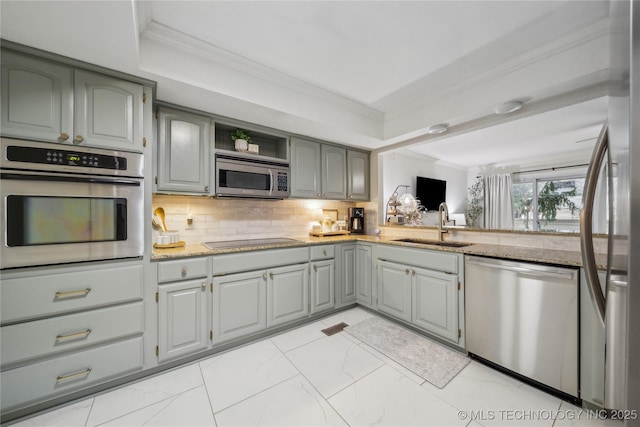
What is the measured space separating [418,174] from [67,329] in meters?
4.83

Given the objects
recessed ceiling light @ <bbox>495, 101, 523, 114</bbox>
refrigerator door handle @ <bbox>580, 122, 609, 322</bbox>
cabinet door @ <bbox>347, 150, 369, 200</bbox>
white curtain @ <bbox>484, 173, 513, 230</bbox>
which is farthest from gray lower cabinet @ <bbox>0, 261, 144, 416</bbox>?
white curtain @ <bbox>484, 173, 513, 230</bbox>

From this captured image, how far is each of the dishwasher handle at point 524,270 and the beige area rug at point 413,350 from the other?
807mm

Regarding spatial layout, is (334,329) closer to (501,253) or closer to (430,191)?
(501,253)

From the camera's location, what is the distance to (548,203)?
4.32m

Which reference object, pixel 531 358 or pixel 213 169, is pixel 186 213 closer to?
pixel 213 169

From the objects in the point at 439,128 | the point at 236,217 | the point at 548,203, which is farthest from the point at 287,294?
the point at 548,203

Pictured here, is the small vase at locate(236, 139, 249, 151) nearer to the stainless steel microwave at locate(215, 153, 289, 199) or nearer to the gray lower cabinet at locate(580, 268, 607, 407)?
the stainless steel microwave at locate(215, 153, 289, 199)

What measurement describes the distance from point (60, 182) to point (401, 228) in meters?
3.21

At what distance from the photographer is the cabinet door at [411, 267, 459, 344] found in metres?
2.13

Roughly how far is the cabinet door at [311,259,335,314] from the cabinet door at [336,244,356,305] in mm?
107

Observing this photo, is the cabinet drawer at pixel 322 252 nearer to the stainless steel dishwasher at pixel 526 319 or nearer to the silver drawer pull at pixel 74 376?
the stainless steel dishwasher at pixel 526 319

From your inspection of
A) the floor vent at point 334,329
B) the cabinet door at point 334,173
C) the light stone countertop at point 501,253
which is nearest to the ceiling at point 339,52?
the cabinet door at point 334,173

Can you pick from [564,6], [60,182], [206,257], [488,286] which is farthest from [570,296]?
[60,182]

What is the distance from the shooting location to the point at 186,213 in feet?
8.29
